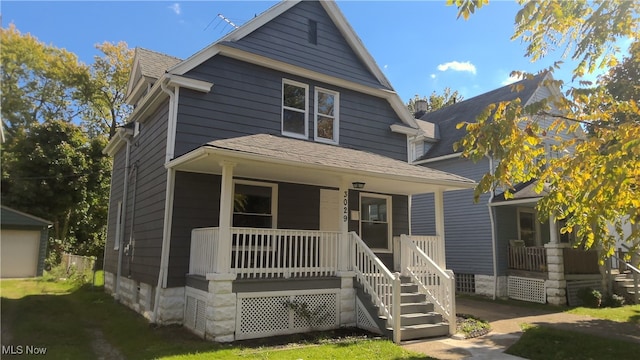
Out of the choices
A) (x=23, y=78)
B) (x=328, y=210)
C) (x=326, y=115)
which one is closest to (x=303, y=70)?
(x=326, y=115)

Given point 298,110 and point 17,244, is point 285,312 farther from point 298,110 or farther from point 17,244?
point 17,244

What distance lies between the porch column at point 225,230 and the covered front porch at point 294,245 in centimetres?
2

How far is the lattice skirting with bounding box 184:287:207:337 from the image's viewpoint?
7949 millimetres

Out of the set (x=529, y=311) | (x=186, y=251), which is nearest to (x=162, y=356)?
(x=186, y=251)

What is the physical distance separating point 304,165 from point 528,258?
1051 cm

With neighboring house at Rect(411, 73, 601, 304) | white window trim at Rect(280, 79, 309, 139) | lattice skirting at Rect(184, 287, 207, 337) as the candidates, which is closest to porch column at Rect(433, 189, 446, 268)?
white window trim at Rect(280, 79, 309, 139)

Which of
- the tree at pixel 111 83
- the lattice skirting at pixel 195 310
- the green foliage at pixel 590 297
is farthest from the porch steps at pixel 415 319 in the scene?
the tree at pixel 111 83

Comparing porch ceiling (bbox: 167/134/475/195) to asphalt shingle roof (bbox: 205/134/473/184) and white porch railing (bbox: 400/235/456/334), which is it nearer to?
asphalt shingle roof (bbox: 205/134/473/184)

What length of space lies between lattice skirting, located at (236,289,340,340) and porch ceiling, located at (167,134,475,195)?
2451mm

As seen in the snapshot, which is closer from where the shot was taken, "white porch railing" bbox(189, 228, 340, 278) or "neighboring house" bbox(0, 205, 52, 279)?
"neighboring house" bbox(0, 205, 52, 279)

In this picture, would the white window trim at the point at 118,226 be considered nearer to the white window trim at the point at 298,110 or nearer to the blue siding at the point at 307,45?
the white window trim at the point at 298,110

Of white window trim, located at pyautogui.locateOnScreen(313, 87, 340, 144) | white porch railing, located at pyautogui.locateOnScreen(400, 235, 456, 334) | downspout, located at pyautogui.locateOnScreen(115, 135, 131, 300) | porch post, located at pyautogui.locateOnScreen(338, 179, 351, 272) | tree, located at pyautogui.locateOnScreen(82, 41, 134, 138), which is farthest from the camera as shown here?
tree, located at pyautogui.locateOnScreen(82, 41, 134, 138)

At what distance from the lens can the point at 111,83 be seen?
60.8 feet

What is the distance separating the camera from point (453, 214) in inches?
678
